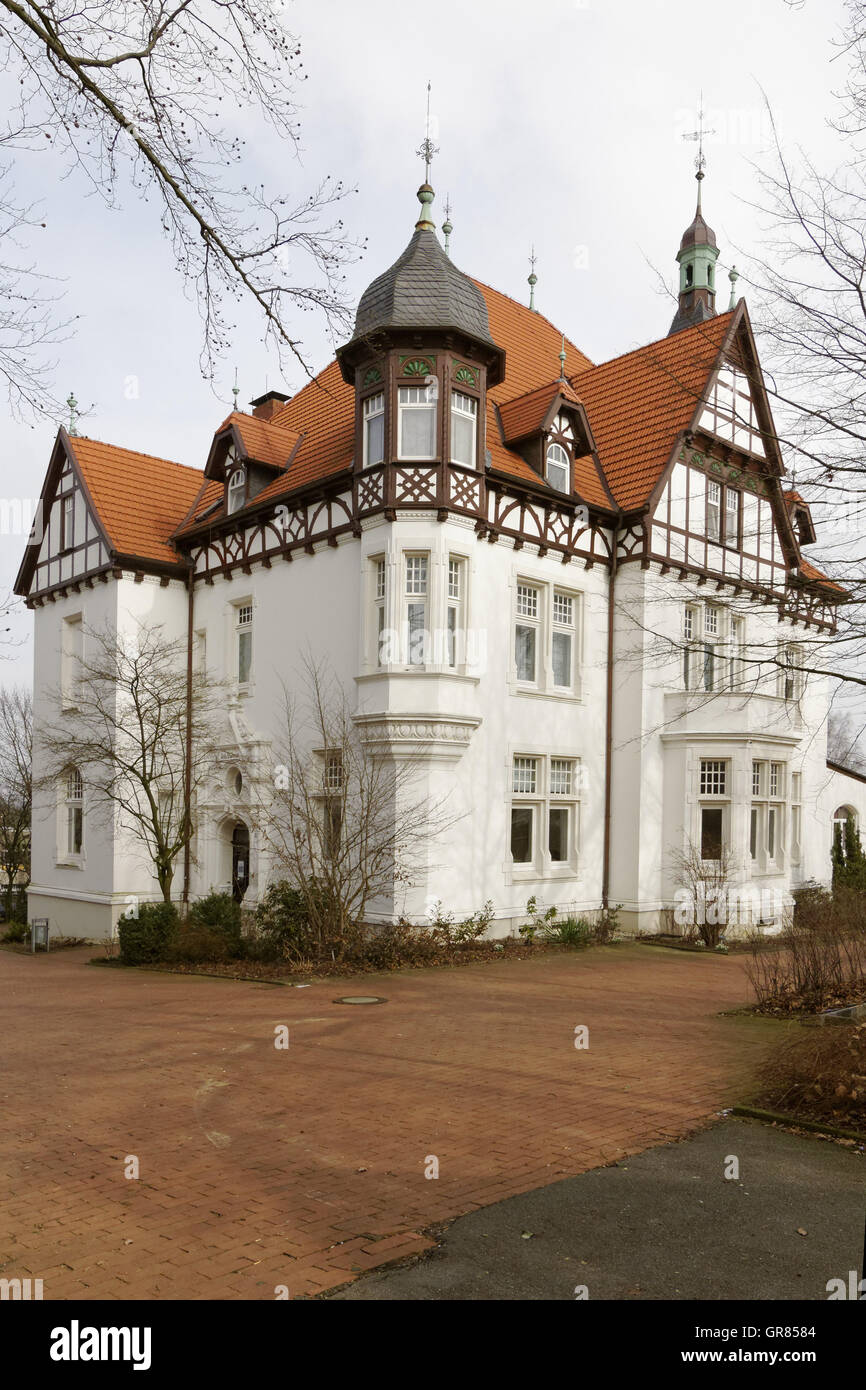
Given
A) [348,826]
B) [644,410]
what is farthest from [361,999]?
[644,410]

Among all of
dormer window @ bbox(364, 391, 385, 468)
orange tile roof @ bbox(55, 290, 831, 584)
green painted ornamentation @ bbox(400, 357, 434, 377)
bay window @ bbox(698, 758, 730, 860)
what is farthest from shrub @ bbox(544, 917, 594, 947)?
green painted ornamentation @ bbox(400, 357, 434, 377)

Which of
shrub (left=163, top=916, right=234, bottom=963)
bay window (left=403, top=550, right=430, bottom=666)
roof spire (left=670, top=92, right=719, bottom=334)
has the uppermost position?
roof spire (left=670, top=92, right=719, bottom=334)

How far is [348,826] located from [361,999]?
16.2 feet

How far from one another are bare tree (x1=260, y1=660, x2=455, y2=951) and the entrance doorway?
3.50 metres

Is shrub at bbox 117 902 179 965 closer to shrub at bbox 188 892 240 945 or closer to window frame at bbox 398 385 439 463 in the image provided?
shrub at bbox 188 892 240 945

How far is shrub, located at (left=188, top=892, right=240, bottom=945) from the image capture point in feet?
59.6

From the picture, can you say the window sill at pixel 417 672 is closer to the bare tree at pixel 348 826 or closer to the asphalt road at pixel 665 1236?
the bare tree at pixel 348 826

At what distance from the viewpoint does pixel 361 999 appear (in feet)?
42.3

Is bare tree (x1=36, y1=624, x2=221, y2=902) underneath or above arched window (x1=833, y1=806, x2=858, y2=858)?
above

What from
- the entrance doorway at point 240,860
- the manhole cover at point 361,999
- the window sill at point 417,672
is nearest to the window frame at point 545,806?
the window sill at point 417,672

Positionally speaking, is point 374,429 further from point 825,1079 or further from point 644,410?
point 825,1079

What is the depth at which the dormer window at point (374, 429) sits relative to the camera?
18.1m
